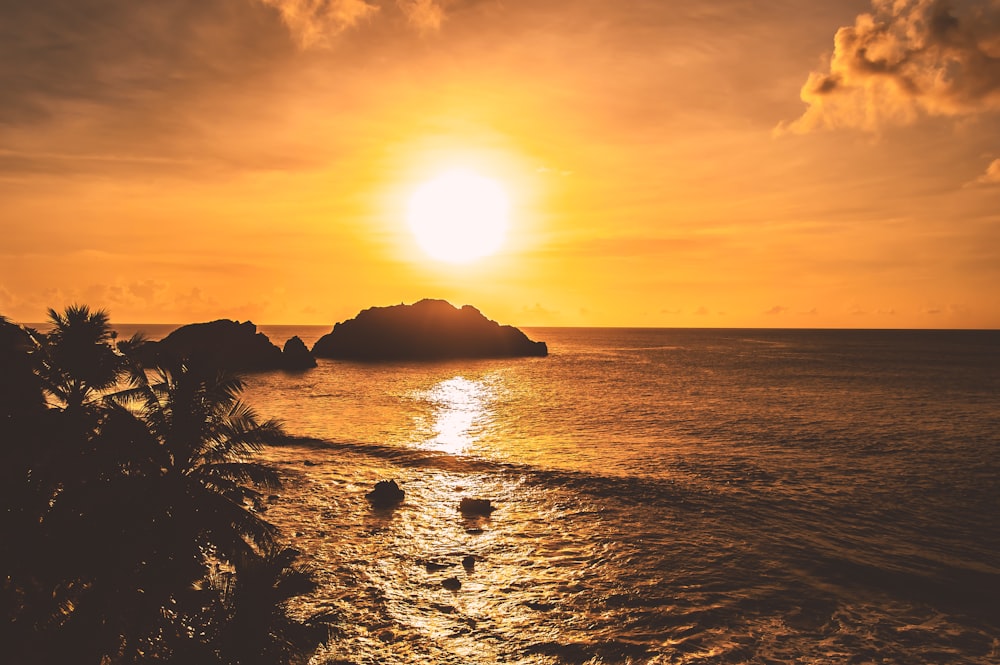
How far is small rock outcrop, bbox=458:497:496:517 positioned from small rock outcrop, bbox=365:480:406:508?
436 centimetres

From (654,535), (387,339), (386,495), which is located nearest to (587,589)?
(654,535)

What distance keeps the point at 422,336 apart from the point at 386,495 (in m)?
134

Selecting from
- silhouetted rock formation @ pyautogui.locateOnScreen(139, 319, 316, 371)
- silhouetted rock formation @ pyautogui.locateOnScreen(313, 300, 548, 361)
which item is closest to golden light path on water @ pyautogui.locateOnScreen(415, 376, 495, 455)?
silhouetted rock formation @ pyautogui.locateOnScreen(139, 319, 316, 371)

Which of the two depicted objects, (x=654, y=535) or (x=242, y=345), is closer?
(x=654, y=535)

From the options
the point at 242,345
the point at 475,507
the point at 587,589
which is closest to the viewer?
the point at 587,589

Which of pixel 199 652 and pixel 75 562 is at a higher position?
pixel 75 562

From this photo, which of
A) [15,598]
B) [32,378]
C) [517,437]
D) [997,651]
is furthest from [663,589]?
[517,437]

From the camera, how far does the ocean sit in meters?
20.2

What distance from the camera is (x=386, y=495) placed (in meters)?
35.3

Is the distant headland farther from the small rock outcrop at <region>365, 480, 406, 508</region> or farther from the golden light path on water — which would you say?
the small rock outcrop at <region>365, 480, 406, 508</region>

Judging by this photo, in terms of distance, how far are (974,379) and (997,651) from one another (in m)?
114

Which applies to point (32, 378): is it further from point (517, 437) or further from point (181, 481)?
point (517, 437)

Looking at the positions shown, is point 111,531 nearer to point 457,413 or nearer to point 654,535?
point 654,535

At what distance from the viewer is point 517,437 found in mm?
56688
